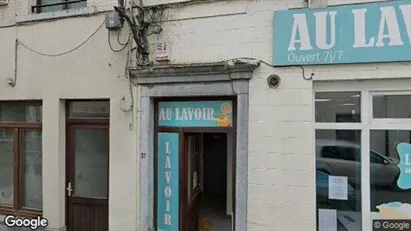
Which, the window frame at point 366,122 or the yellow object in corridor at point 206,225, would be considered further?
the yellow object in corridor at point 206,225

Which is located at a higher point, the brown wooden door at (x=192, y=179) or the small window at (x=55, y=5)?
the small window at (x=55, y=5)

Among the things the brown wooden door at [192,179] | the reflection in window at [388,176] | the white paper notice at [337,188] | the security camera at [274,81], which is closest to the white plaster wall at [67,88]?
the brown wooden door at [192,179]

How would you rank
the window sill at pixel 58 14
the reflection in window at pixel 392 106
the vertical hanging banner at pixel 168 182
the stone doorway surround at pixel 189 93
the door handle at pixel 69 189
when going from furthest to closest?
the door handle at pixel 69 189 < the window sill at pixel 58 14 < the vertical hanging banner at pixel 168 182 < the stone doorway surround at pixel 189 93 < the reflection in window at pixel 392 106

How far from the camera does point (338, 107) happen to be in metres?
4.88

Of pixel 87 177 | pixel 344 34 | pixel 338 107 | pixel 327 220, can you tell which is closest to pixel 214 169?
pixel 87 177

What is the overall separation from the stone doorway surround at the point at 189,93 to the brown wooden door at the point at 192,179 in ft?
1.77

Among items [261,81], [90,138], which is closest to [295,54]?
[261,81]

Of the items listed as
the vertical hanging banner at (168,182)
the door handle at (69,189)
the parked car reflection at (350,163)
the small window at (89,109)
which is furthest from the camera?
the door handle at (69,189)

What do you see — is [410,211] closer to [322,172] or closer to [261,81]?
[322,172]

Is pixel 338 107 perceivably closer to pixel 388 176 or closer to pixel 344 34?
pixel 344 34

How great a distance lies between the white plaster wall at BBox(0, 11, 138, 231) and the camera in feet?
19.0

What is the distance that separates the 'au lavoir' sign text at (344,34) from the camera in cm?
442

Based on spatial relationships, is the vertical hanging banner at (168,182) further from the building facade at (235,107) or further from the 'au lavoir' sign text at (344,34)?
the 'au lavoir' sign text at (344,34)

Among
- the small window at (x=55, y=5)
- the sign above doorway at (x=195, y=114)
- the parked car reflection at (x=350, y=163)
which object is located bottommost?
the parked car reflection at (x=350, y=163)
